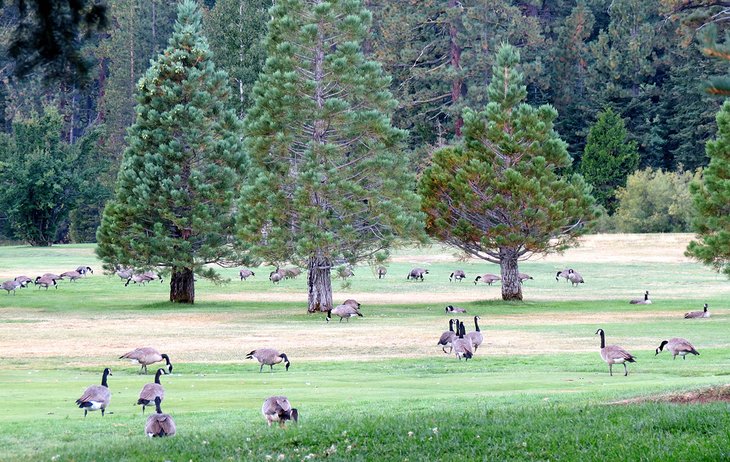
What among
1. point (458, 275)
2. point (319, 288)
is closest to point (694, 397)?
point (319, 288)

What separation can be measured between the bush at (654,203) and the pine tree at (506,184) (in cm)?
3631

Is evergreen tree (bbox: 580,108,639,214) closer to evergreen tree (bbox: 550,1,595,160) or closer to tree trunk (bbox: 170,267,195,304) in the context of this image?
evergreen tree (bbox: 550,1,595,160)

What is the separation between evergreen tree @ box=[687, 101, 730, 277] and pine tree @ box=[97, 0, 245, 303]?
59.6 ft

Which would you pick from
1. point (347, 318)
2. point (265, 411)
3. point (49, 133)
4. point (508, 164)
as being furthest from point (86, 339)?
point (49, 133)

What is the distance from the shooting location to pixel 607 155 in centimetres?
8631

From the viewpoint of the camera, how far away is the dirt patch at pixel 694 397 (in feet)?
47.1

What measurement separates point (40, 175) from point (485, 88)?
109 ft

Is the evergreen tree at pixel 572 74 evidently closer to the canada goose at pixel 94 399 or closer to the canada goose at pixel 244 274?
the canada goose at pixel 244 274

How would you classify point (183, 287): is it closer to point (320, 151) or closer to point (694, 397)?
point (320, 151)

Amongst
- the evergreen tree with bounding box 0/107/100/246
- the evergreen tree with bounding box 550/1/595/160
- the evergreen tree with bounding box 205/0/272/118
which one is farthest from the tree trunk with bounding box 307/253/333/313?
the evergreen tree with bounding box 550/1/595/160

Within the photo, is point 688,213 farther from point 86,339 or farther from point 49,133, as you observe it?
point 86,339

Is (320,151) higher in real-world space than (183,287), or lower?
higher

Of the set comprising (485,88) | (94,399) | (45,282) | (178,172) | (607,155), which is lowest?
(94,399)

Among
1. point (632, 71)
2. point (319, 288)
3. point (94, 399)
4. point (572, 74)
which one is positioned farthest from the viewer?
point (572, 74)
